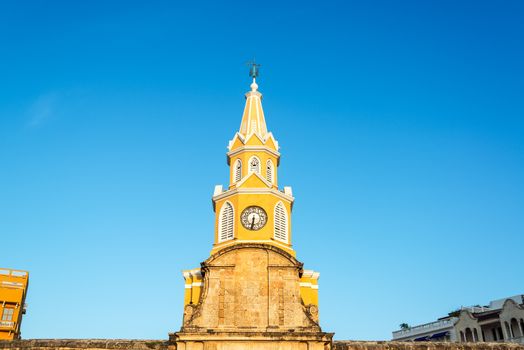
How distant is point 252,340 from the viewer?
28984 mm

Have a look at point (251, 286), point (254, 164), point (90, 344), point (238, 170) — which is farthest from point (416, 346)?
point (90, 344)

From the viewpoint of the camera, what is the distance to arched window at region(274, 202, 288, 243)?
120 ft

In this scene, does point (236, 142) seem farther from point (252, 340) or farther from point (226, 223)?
point (252, 340)

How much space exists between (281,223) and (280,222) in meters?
0.10

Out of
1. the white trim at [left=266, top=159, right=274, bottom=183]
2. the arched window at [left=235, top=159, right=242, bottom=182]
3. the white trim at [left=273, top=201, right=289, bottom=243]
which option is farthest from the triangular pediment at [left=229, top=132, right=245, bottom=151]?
the white trim at [left=273, top=201, right=289, bottom=243]

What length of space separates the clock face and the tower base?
28.1 feet

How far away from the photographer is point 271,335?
28.9 metres

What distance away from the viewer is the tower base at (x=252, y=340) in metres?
28.8

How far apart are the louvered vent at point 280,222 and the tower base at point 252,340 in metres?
8.53

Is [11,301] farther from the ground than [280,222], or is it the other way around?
[280,222]

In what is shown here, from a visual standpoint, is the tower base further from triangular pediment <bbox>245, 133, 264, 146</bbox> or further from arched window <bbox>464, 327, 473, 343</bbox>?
arched window <bbox>464, 327, 473, 343</bbox>

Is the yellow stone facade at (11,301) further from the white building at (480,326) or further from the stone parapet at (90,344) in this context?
the white building at (480,326)

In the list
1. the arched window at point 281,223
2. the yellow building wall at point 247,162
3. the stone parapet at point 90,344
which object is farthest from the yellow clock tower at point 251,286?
the stone parapet at point 90,344

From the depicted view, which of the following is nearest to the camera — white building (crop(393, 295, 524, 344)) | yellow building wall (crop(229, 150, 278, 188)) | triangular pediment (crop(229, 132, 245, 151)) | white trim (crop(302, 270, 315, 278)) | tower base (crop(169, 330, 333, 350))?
tower base (crop(169, 330, 333, 350))
